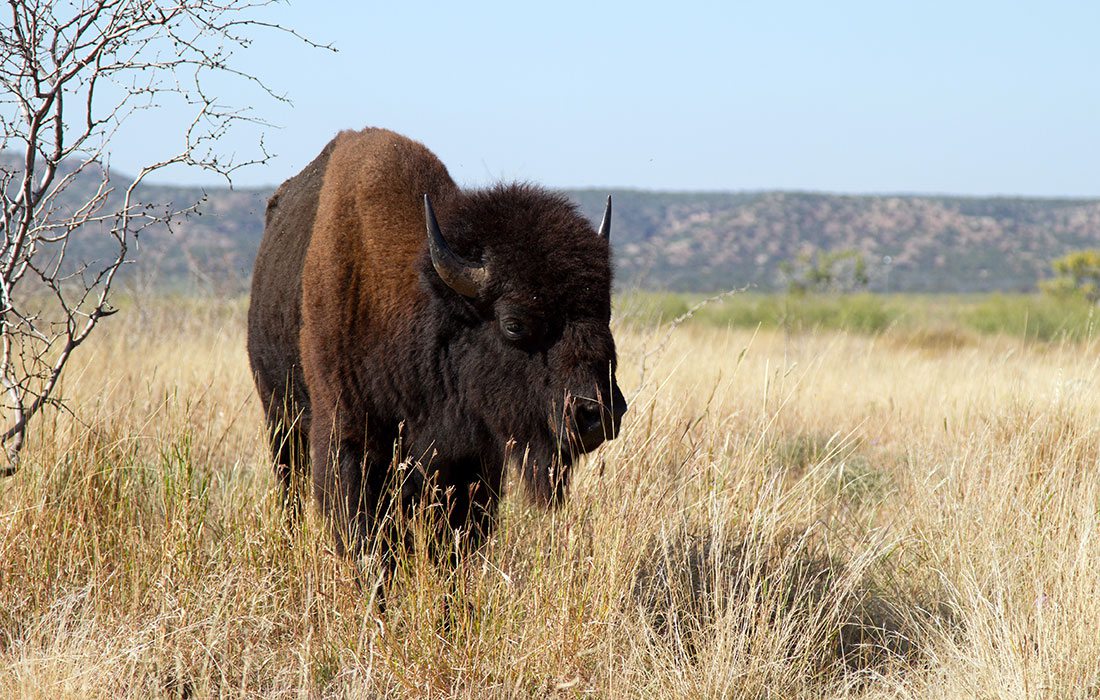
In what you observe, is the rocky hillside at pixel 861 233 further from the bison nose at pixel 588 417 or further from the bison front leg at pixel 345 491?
the bison nose at pixel 588 417

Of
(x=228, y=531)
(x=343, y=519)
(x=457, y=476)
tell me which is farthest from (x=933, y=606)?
(x=228, y=531)

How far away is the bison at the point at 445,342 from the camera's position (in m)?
4.28

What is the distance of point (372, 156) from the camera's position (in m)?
5.22

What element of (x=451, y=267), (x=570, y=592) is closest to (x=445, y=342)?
(x=451, y=267)

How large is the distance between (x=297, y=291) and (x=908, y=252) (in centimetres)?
9042

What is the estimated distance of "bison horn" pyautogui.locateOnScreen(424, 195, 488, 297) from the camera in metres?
4.38

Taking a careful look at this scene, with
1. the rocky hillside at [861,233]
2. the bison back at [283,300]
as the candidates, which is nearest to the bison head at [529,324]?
the bison back at [283,300]

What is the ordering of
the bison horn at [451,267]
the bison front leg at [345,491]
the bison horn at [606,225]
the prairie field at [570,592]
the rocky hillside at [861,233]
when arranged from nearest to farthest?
the prairie field at [570,592] → the bison horn at [451,267] → the bison front leg at [345,491] → the bison horn at [606,225] → the rocky hillside at [861,233]

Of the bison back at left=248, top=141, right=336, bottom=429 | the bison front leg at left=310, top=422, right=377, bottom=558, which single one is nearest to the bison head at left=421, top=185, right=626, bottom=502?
the bison front leg at left=310, top=422, right=377, bottom=558

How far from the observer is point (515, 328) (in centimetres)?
435

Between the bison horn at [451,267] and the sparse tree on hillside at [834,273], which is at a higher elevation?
the bison horn at [451,267]

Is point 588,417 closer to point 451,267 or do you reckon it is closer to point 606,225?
point 451,267

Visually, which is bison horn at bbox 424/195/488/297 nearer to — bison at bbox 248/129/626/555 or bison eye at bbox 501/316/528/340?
bison at bbox 248/129/626/555

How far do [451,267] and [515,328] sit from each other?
1.23 feet
